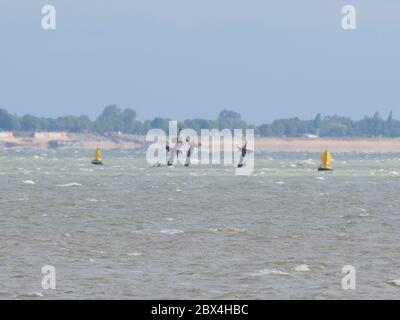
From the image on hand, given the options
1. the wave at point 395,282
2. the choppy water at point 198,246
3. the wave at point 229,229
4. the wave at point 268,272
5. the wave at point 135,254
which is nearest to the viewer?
the choppy water at point 198,246

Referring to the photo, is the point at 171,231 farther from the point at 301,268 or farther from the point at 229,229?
the point at 301,268

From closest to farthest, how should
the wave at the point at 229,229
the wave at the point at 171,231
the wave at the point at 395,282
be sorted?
1. the wave at the point at 395,282
2. the wave at the point at 171,231
3. the wave at the point at 229,229

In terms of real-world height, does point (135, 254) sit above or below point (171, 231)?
above

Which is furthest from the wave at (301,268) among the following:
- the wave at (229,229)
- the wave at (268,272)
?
the wave at (229,229)

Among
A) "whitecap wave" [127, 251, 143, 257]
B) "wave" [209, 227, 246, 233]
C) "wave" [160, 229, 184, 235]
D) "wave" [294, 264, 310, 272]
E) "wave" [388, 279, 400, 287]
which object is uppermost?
"whitecap wave" [127, 251, 143, 257]

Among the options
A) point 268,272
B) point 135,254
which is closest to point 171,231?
point 135,254

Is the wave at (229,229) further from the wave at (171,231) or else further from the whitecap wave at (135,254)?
the whitecap wave at (135,254)

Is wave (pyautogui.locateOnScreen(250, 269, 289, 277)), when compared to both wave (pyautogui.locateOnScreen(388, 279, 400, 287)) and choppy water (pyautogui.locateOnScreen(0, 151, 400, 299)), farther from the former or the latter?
wave (pyautogui.locateOnScreen(388, 279, 400, 287))

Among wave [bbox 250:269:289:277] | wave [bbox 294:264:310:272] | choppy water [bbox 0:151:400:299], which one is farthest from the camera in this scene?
A: wave [bbox 294:264:310:272]

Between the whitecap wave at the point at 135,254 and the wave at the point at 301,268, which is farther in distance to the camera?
the whitecap wave at the point at 135,254

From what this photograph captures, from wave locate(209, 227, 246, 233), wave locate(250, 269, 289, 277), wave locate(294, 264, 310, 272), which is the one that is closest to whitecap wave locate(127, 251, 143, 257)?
wave locate(250, 269, 289, 277)

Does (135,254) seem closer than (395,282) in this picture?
No

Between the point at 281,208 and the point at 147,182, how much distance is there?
Result: 43538mm

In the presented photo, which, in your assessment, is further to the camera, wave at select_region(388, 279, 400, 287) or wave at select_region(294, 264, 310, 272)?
wave at select_region(294, 264, 310, 272)
